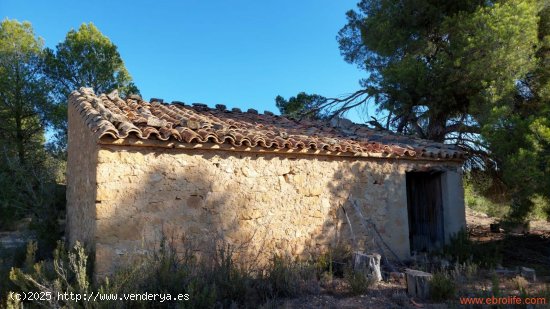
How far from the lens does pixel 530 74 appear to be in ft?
27.8

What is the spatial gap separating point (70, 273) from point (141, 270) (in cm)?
106

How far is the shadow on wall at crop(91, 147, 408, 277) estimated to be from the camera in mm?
5090

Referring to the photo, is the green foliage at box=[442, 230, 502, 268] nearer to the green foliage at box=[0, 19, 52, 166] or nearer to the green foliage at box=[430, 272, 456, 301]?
the green foliage at box=[430, 272, 456, 301]

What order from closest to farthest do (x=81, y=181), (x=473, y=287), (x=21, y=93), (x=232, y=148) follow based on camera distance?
(x=473, y=287) < (x=232, y=148) < (x=81, y=181) < (x=21, y=93)

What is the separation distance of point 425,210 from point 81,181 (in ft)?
23.5

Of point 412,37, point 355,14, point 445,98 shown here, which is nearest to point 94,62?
point 355,14

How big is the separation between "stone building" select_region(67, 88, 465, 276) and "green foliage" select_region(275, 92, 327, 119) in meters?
3.33

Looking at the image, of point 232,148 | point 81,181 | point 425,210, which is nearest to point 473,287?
point 425,210

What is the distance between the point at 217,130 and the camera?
19.7 feet

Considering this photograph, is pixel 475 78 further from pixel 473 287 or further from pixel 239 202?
pixel 239 202

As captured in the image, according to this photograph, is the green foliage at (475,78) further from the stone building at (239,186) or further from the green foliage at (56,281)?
the green foliage at (56,281)

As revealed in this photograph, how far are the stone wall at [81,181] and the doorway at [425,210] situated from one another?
6.57 meters

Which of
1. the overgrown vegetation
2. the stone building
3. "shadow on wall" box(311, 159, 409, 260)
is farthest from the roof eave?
the overgrown vegetation

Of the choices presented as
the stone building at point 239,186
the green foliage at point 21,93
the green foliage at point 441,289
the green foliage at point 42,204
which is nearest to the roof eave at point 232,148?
the stone building at point 239,186
